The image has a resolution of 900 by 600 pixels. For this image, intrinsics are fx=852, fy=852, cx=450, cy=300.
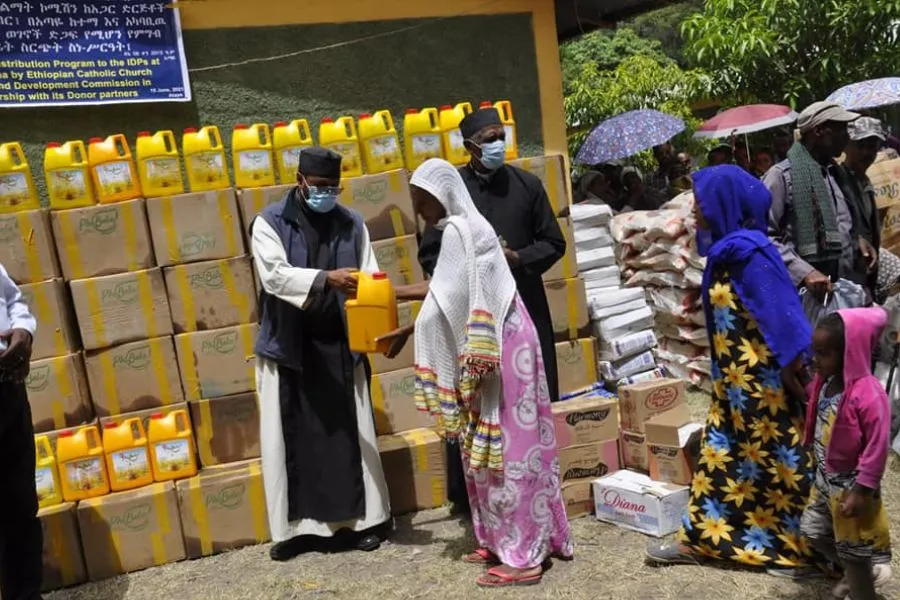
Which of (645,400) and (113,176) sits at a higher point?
(113,176)

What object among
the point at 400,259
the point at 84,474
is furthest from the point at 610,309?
the point at 84,474

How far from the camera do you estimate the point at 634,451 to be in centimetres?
415

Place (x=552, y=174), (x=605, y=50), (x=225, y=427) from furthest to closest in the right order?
(x=605, y=50)
(x=552, y=174)
(x=225, y=427)

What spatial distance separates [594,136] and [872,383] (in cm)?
635

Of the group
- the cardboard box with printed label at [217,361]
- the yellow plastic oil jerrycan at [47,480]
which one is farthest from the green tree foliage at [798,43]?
the yellow plastic oil jerrycan at [47,480]

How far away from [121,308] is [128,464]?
763 mm

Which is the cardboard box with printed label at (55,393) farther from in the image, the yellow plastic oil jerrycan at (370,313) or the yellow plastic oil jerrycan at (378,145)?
the yellow plastic oil jerrycan at (378,145)

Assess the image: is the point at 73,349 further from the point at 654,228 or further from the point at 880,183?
the point at 880,183

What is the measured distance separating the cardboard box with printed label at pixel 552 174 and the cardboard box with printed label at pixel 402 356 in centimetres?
97

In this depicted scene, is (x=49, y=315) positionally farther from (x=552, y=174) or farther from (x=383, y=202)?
(x=552, y=174)

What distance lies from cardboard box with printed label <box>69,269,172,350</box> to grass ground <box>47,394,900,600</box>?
1145mm

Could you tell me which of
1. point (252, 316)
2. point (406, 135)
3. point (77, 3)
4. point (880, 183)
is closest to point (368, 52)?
point (406, 135)

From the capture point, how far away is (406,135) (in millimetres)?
4660

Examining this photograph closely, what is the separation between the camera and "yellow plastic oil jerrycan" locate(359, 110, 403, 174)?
178 inches
